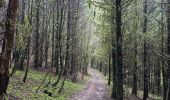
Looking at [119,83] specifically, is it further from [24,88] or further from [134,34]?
[134,34]

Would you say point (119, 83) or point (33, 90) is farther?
point (33, 90)

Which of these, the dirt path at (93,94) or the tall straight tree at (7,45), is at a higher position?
the tall straight tree at (7,45)

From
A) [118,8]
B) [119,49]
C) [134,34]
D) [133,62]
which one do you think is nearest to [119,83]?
[119,49]

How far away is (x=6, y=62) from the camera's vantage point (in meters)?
11.9

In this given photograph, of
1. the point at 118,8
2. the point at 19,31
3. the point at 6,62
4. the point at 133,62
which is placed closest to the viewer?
the point at 6,62

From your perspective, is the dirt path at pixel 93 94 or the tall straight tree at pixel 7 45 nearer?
the tall straight tree at pixel 7 45

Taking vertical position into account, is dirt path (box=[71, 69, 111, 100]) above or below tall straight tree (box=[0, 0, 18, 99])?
below

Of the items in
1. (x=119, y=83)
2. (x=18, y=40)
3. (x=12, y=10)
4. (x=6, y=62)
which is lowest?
(x=119, y=83)

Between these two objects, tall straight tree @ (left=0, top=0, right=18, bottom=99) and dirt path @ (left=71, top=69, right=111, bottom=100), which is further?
dirt path @ (left=71, top=69, right=111, bottom=100)

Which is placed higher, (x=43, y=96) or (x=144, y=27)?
(x=144, y=27)

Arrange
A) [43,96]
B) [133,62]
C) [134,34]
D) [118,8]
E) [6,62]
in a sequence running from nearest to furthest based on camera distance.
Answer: [6,62], [118,8], [43,96], [134,34], [133,62]

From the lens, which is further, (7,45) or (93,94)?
(93,94)

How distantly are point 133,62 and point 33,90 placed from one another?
12.2m

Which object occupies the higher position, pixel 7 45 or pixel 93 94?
pixel 7 45
